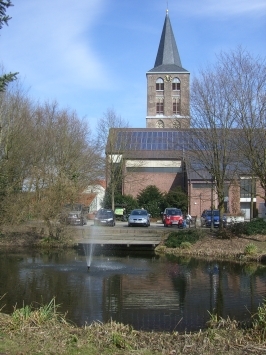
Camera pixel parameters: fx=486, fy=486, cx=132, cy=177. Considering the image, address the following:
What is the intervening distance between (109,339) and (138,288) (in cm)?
740

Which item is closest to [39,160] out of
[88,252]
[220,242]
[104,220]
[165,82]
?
[104,220]

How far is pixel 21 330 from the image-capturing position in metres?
8.07

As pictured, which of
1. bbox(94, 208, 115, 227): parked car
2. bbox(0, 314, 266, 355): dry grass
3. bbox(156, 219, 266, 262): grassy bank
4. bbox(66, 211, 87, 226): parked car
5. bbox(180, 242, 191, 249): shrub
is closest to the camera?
bbox(0, 314, 266, 355): dry grass

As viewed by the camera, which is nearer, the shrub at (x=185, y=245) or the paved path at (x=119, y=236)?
the shrub at (x=185, y=245)

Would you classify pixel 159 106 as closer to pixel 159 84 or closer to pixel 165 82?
pixel 159 84

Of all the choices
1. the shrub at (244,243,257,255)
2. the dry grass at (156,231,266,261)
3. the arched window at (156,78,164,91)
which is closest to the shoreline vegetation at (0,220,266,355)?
the shrub at (244,243,257,255)

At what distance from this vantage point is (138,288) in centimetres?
1525

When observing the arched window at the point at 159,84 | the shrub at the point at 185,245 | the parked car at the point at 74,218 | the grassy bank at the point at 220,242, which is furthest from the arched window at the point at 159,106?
the shrub at the point at 185,245

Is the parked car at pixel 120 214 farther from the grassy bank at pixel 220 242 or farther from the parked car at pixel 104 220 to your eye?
the grassy bank at pixel 220 242

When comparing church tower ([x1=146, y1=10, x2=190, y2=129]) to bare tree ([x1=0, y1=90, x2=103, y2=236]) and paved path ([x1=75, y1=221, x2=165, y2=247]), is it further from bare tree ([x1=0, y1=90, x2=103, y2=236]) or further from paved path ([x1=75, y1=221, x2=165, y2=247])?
paved path ([x1=75, y1=221, x2=165, y2=247])

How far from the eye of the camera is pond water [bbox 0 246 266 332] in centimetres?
1179

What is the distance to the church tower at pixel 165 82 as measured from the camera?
8188cm

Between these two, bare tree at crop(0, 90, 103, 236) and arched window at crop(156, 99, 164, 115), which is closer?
bare tree at crop(0, 90, 103, 236)

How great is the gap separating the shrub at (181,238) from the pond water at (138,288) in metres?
3.04
